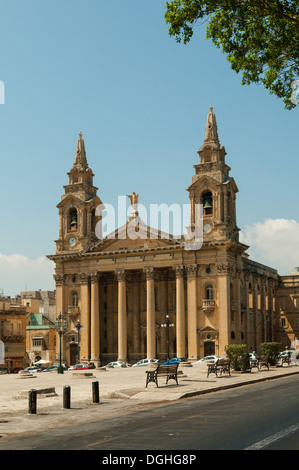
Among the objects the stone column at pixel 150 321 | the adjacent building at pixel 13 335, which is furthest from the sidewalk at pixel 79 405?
the adjacent building at pixel 13 335

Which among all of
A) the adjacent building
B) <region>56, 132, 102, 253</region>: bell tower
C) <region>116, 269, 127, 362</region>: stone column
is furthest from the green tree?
the adjacent building

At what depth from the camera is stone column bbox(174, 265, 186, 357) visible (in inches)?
2894

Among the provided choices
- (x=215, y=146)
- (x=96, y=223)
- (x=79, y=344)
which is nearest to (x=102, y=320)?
(x=79, y=344)

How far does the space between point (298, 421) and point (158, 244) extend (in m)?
61.1

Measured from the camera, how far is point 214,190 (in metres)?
75.2

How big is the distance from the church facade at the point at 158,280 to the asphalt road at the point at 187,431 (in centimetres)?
5039

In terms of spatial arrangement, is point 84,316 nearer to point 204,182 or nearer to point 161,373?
point 204,182

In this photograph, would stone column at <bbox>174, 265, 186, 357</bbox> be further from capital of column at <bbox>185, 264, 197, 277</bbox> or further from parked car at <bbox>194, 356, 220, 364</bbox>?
parked car at <bbox>194, 356, 220, 364</bbox>

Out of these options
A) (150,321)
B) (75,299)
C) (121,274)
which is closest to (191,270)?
(150,321)

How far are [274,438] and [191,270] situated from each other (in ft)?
200

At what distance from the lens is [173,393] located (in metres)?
25.5

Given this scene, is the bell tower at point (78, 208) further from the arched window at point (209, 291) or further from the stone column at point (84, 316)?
the arched window at point (209, 291)

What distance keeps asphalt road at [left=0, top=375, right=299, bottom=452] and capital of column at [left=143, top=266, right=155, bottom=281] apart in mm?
54600

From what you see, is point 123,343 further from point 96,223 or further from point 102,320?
point 96,223
